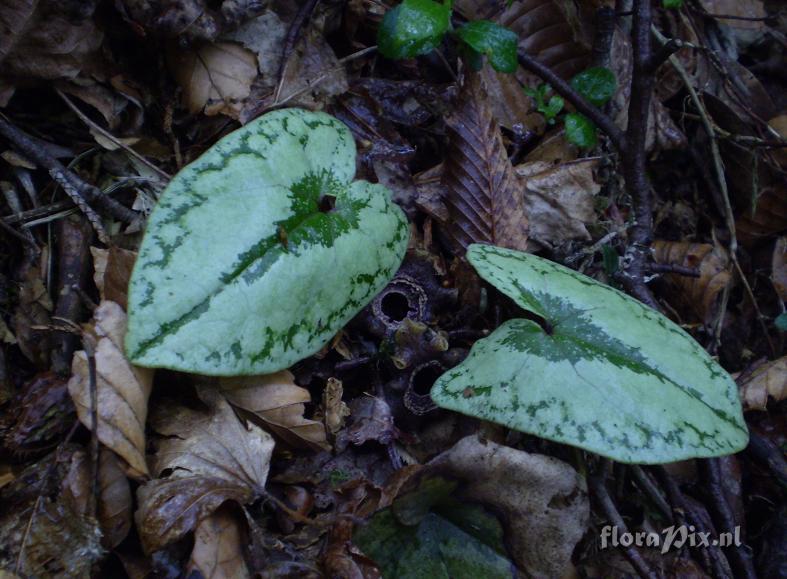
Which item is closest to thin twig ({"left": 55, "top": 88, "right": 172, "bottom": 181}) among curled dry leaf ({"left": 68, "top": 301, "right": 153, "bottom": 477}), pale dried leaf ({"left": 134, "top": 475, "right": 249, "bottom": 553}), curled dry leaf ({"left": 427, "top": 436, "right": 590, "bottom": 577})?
curled dry leaf ({"left": 68, "top": 301, "right": 153, "bottom": 477})

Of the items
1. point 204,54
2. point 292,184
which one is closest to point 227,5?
point 204,54

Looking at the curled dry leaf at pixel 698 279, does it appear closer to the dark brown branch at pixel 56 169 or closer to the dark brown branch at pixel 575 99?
the dark brown branch at pixel 575 99

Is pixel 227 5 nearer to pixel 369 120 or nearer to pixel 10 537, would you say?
pixel 369 120

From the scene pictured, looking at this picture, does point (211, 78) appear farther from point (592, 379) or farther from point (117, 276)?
point (592, 379)

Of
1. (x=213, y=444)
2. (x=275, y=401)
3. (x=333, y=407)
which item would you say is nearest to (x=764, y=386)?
(x=333, y=407)

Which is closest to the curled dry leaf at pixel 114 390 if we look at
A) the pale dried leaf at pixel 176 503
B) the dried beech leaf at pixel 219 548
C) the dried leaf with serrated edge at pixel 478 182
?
the pale dried leaf at pixel 176 503

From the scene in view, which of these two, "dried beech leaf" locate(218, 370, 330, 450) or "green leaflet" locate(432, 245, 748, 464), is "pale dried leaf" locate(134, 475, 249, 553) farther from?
"green leaflet" locate(432, 245, 748, 464)
